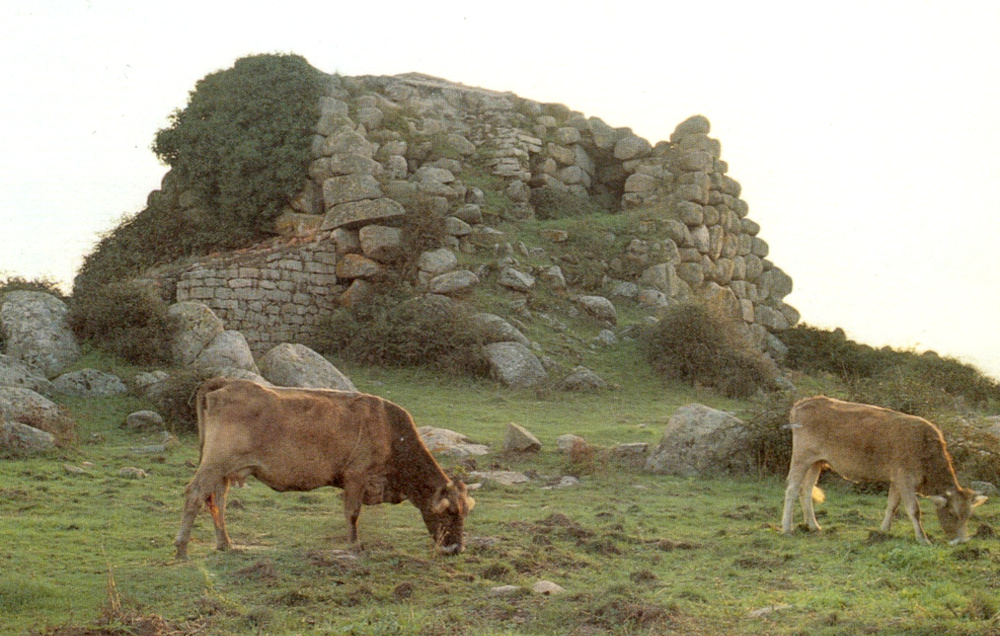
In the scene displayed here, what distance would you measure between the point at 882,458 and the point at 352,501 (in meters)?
5.83

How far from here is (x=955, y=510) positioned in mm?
11867

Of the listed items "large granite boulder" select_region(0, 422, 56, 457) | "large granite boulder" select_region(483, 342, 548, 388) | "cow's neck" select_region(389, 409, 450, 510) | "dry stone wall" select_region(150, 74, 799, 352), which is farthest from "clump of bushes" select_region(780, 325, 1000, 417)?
"large granite boulder" select_region(0, 422, 56, 457)

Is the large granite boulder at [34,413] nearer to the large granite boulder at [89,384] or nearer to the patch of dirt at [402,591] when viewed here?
the large granite boulder at [89,384]

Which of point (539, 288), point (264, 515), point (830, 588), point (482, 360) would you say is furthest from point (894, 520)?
point (539, 288)

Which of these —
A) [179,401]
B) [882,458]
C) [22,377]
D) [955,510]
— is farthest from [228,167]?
[955,510]

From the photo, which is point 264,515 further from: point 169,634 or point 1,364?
point 1,364

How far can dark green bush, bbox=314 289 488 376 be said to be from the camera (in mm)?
26469

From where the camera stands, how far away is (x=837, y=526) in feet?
43.4

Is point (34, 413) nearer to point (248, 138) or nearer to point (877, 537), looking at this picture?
point (877, 537)

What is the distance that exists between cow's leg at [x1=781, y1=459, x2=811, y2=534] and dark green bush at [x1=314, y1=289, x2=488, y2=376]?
45.7ft

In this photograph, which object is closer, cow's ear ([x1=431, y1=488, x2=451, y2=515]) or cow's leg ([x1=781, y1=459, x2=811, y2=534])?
cow's ear ([x1=431, y1=488, x2=451, y2=515])

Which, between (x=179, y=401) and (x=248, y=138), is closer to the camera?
(x=179, y=401)

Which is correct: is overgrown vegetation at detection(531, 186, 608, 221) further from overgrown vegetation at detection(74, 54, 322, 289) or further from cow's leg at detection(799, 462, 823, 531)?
cow's leg at detection(799, 462, 823, 531)

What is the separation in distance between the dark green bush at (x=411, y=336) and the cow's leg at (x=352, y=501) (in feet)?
47.2
